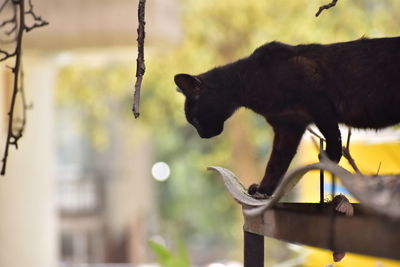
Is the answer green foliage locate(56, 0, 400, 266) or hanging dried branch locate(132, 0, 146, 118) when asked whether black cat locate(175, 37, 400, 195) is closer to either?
hanging dried branch locate(132, 0, 146, 118)

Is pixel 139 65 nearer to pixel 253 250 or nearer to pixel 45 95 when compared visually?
pixel 253 250

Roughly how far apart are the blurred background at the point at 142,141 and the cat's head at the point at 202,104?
0.44 ft

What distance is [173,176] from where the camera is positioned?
21.6 feet

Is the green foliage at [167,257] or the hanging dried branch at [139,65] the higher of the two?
the hanging dried branch at [139,65]

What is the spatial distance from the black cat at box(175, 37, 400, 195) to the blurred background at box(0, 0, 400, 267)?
0.34 feet

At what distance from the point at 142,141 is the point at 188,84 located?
5.79 metres

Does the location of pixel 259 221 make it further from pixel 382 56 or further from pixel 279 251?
pixel 279 251

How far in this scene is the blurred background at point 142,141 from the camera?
2.29 meters

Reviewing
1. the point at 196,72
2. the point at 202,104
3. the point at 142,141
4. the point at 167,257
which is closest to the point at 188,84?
the point at 202,104

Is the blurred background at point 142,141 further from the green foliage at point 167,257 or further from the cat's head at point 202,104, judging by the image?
the cat's head at point 202,104

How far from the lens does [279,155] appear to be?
0.62 m

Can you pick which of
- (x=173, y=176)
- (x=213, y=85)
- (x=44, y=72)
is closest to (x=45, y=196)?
(x=44, y=72)

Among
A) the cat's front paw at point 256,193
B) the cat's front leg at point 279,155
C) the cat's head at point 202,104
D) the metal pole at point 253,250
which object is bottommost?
the metal pole at point 253,250

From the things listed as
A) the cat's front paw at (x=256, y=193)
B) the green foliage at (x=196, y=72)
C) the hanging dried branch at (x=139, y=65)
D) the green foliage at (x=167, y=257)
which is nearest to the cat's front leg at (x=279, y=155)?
the cat's front paw at (x=256, y=193)
